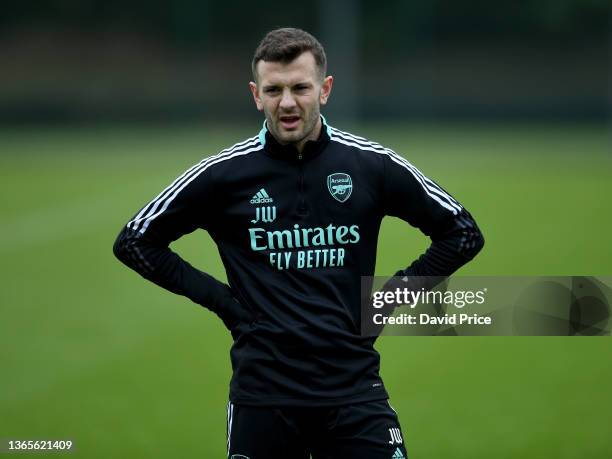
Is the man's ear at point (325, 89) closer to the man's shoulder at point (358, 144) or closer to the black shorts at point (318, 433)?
the man's shoulder at point (358, 144)

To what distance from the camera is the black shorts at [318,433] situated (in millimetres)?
4223

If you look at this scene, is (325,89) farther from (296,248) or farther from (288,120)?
(296,248)

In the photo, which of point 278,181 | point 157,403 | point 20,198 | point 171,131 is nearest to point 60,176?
point 20,198

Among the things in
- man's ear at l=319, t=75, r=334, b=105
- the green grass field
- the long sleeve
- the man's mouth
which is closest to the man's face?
the man's mouth

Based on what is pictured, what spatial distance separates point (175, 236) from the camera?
15.2 feet

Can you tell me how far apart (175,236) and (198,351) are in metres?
5.74

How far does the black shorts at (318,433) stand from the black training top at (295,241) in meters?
0.05

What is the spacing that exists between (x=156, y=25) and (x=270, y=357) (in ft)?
102

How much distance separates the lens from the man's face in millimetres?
4352

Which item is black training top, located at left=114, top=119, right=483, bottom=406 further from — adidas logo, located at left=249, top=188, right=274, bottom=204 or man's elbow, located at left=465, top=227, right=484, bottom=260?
man's elbow, located at left=465, top=227, right=484, bottom=260

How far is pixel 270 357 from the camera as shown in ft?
14.1

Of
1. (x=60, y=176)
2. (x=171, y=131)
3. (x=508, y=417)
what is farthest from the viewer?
(x=171, y=131)

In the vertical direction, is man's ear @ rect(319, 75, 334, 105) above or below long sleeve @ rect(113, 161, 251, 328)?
above

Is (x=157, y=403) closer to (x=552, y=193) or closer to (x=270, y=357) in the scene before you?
(x=270, y=357)
